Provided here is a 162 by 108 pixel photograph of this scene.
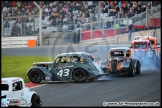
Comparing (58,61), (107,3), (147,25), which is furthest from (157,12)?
(58,61)

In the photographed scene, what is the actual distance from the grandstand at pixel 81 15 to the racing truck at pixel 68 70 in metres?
16.2

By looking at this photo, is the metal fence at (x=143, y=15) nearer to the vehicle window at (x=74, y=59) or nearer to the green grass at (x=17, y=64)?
the green grass at (x=17, y=64)

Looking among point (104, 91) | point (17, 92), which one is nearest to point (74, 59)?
point (104, 91)

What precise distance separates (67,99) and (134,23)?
22.8m

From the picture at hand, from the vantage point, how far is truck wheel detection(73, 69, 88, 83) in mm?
18578

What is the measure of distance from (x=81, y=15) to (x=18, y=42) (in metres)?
5.22

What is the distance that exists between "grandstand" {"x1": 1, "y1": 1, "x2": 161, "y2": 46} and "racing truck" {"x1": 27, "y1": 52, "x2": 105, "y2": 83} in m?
16.2

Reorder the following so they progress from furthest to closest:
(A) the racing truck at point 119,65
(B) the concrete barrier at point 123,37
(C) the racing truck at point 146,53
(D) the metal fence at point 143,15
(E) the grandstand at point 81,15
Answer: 1. (B) the concrete barrier at point 123,37
2. (D) the metal fence at point 143,15
3. (E) the grandstand at point 81,15
4. (C) the racing truck at point 146,53
5. (A) the racing truck at point 119,65

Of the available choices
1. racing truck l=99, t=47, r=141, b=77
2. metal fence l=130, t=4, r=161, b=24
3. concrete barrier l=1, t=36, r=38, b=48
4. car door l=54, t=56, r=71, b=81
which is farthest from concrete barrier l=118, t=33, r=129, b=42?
car door l=54, t=56, r=71, b=81

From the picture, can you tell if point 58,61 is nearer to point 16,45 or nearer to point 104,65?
point 104,65

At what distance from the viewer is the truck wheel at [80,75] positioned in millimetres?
18578

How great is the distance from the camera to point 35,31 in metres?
35.7

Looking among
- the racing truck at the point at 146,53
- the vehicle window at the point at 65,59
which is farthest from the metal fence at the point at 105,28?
the vehicle window at the point at 65,59

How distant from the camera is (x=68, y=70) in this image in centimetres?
1873
